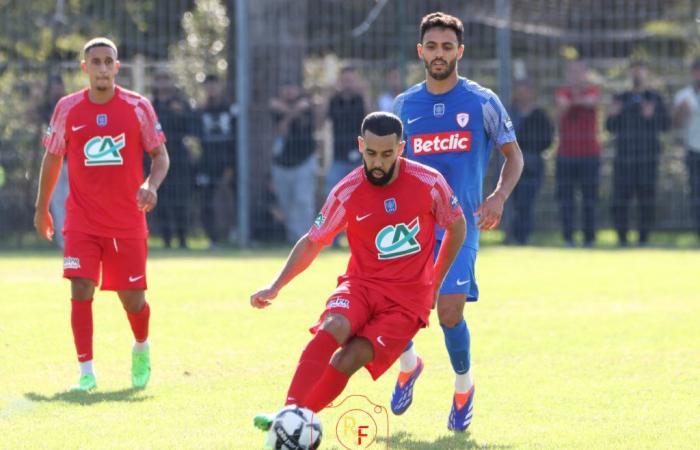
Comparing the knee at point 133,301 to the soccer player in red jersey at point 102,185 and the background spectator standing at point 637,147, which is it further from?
the background spectator standing at point 637,147

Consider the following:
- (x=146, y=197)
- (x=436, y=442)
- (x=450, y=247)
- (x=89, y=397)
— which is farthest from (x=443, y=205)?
(x=89, y=397)

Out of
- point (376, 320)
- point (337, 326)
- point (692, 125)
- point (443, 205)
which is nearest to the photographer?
point (337, 326)

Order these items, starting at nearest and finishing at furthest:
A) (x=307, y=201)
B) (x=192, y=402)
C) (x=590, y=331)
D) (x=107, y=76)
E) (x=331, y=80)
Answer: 1. (x=192, y=402)
2. (x=107, y=76)
3. (x=590, y=331)
4. (x=307, y=201)
5. (x=331, y=80)

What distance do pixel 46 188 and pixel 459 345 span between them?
3.07 m

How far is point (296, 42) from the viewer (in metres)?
20.1

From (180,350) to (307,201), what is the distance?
29.4ft

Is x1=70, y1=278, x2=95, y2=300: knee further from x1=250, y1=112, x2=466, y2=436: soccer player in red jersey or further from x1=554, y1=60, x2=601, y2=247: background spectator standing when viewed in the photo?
x1=554, y1=60, x2=601, y2=247: background spectator standing

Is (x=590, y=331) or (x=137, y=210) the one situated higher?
(x=137, y=210)

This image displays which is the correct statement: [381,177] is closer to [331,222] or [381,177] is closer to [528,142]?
[331,222]

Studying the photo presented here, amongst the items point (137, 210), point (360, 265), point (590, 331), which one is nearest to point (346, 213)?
point (360, 265)

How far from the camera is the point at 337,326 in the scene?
6.58 m

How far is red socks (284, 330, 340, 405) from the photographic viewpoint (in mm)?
6355

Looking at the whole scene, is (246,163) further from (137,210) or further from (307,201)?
(137,210)

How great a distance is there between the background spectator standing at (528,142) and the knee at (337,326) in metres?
12.4
